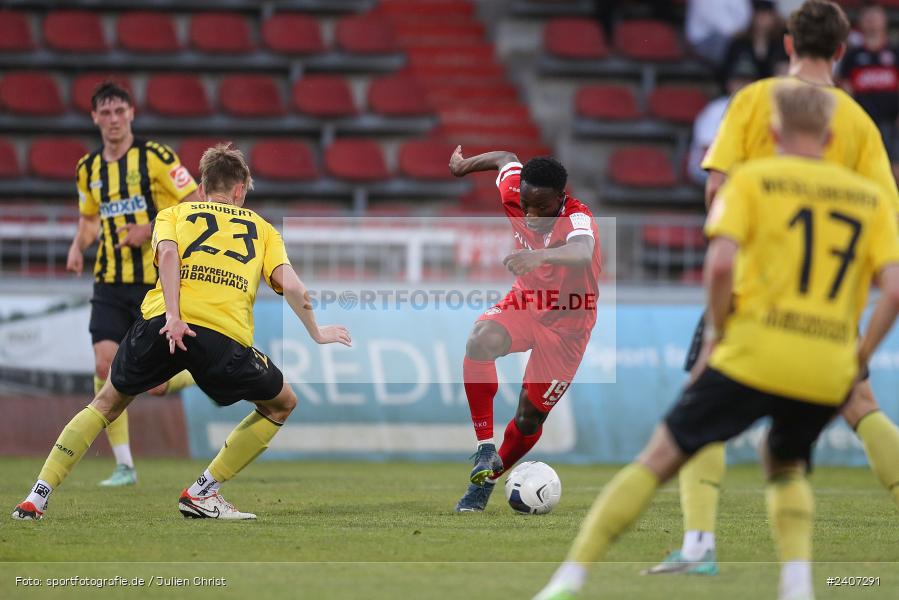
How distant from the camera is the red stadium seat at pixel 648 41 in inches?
734

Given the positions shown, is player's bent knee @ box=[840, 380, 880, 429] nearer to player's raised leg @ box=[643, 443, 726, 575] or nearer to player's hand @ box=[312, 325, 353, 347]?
player's raised leg @ box=[643, 443, 726, 575]

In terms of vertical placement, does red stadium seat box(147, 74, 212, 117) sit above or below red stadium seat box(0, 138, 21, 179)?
above

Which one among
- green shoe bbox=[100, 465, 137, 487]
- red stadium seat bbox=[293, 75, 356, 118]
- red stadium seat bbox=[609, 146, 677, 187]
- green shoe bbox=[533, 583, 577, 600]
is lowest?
green shoe bbox=[100, 465, 137, 487]

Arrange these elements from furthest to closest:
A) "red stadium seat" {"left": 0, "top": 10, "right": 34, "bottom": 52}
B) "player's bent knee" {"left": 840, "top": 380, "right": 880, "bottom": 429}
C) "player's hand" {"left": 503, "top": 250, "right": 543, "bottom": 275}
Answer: "red stadium seat" {"left": 0, "top": 10, "right": 34, "bottom": 52}, "player's hand" {"left": 503, "top": 250, "right": 543, "bottom": 275}, "player's bent knee" {"left": 840, "top": 380, "right": 880, "bottom": 429}

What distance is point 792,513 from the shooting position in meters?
4.82

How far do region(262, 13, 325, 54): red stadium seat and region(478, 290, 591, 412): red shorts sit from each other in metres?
10.7

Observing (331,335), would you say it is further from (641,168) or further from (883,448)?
(641,168)

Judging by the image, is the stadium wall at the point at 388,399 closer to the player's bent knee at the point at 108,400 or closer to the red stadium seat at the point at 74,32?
the player's bent knee at the point at 108,400

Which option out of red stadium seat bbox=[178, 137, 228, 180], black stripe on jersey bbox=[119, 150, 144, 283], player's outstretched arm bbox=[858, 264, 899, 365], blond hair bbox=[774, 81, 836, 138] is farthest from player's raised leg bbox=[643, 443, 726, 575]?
red stadium seat bbox=[178, 137, 228, 180]

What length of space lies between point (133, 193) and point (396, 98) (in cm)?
863

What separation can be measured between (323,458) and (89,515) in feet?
17.1

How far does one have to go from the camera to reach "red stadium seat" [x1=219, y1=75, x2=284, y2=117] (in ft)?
56.6

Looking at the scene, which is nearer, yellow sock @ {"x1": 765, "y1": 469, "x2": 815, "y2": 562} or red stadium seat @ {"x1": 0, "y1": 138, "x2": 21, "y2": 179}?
yellow sock @ {"x1": 765, "y1": 469, "x2": 815, "y2": 562}

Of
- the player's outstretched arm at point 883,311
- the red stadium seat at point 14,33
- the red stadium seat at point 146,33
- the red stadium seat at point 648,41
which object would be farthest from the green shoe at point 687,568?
the red stadium seat at point 14,33
